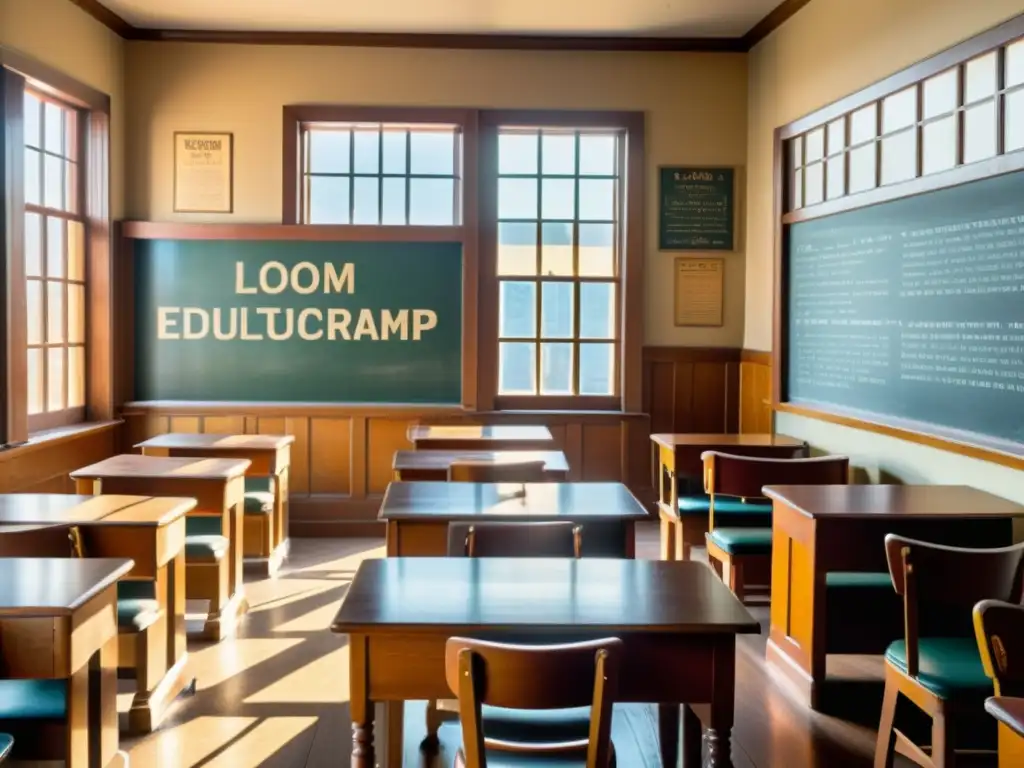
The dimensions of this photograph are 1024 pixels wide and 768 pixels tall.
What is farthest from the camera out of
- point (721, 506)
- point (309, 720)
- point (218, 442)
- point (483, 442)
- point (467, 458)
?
point (218, 442)

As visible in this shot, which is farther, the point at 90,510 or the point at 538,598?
the point at 90,510

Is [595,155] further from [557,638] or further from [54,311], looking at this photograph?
[557,638]

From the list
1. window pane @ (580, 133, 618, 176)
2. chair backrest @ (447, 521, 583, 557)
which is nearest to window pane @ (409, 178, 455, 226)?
window pane @ (580, 133, 618, 176)

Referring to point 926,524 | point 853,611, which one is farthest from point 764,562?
point 926,524

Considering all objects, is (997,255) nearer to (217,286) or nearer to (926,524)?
(926,524)

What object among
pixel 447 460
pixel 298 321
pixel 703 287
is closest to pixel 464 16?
pixel 298 321

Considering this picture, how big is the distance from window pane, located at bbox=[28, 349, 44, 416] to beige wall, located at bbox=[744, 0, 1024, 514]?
13.5 feet

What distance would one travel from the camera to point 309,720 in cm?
350

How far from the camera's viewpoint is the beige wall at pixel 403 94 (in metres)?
6.75

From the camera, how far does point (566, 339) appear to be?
7.02 m

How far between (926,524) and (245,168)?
15.8 feet

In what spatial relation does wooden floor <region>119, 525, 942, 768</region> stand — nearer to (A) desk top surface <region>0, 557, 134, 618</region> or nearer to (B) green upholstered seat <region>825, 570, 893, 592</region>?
(B) green upholstered seat <region>825, 570, 893, 592</region>

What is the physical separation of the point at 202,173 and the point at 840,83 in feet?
12.7

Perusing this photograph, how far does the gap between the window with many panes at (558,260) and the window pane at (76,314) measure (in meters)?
2.55
